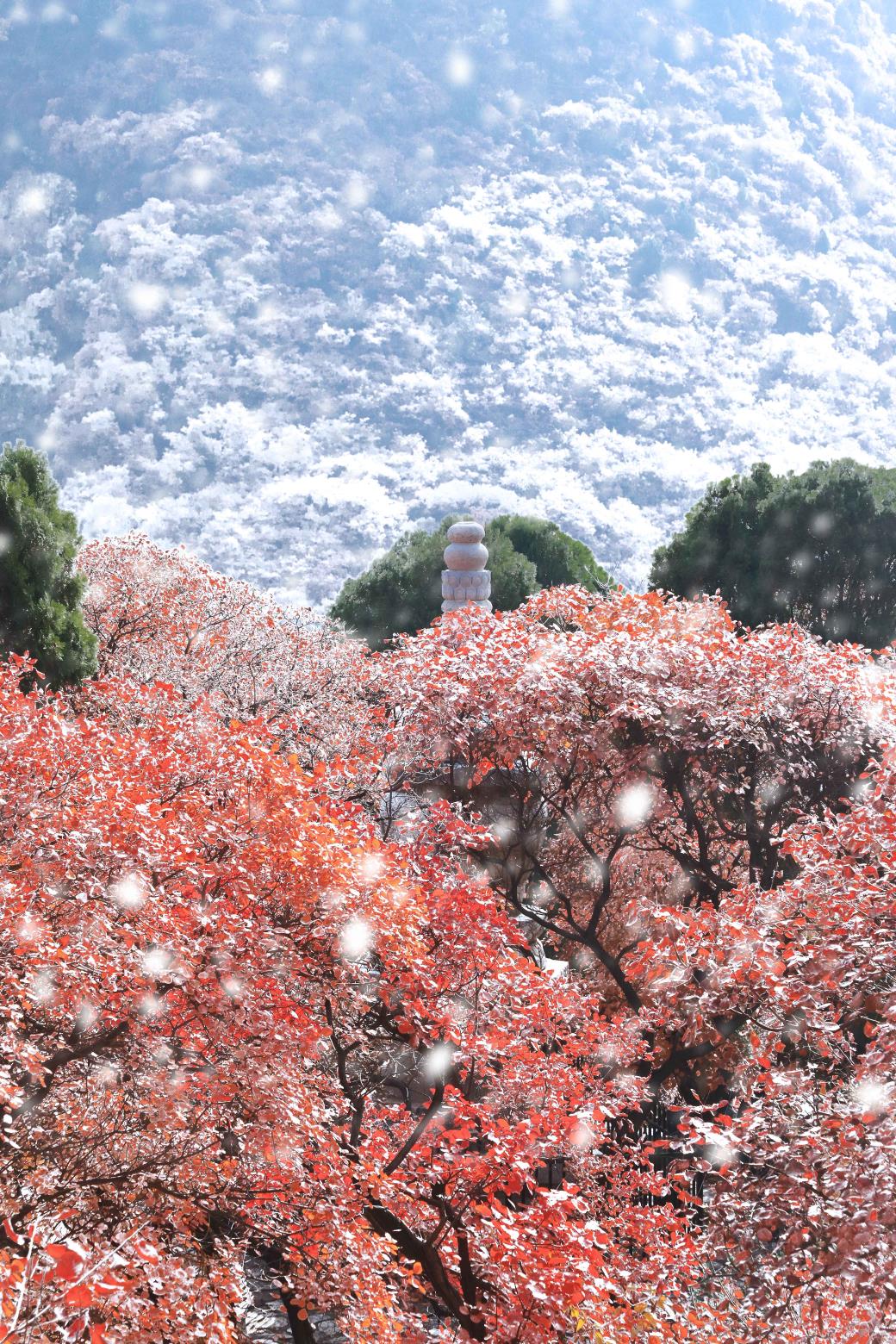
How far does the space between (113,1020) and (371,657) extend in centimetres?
2148

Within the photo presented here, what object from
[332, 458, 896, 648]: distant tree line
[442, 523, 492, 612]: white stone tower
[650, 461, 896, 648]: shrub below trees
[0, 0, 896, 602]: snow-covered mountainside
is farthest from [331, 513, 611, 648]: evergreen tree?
[0, 0, 896, 602]: snow-covered mountainside

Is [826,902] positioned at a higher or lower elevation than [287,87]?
higher

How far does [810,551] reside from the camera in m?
37.3

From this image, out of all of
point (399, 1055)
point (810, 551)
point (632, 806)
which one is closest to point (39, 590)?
point (632, 806)

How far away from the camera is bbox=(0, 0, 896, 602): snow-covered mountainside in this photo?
119 metres

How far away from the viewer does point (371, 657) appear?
97.5ft

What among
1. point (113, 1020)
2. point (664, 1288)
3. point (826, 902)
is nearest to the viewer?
point (826, 902)

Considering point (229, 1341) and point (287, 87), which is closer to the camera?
point (229, 1341)

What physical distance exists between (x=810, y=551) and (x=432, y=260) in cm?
10956

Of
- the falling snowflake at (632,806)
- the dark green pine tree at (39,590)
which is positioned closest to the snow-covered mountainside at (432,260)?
the dark green pine tree at (39,590)

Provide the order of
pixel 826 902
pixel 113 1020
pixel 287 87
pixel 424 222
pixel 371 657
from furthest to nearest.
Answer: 1. pixel 287 87
2. pixel 424 222
3. pixel 371 657
4. pixel 113 1020
5. pixel 826 902

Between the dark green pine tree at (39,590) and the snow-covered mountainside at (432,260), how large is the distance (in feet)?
298

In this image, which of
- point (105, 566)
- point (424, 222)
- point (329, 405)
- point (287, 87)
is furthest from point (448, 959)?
point (287, 87)

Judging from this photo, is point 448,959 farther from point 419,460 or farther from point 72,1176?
point 419,460
